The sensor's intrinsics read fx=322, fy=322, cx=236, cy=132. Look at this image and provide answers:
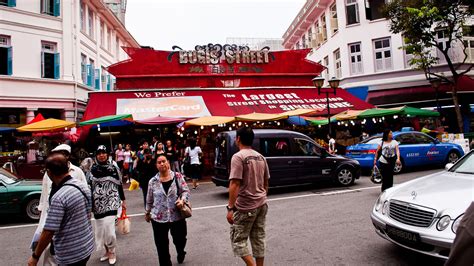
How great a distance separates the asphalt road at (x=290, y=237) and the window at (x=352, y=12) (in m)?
18.5

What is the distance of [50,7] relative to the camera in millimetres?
18641

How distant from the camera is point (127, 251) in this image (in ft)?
16.8

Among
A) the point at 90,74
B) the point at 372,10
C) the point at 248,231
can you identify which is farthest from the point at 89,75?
the point at 248,231

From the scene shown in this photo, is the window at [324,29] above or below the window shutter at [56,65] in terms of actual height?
above

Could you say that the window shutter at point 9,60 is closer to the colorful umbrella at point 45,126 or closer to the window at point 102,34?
the colorful umbrella at point 45,126

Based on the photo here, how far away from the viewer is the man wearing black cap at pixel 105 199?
15.1ft

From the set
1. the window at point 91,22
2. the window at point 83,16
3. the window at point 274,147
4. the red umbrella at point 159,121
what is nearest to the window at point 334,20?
the red umbrella at point 159,121

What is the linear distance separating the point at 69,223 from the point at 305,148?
25.3 ft

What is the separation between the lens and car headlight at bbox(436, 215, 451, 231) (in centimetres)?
347

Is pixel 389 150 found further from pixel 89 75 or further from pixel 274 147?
pixel 89 75

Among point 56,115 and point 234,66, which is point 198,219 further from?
point 56,115

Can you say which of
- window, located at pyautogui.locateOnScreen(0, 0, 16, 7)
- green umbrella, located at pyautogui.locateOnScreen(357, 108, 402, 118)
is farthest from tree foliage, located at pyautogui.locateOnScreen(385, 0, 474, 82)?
window, located at pyautogui.locateOnScreen(0, 0, 16, 7)

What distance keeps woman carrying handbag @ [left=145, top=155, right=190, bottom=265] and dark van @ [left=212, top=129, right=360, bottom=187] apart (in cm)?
480

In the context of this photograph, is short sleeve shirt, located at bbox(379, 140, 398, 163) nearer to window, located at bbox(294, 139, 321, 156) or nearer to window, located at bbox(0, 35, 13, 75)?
window, located at bbox(294, 139, 321, 156)
